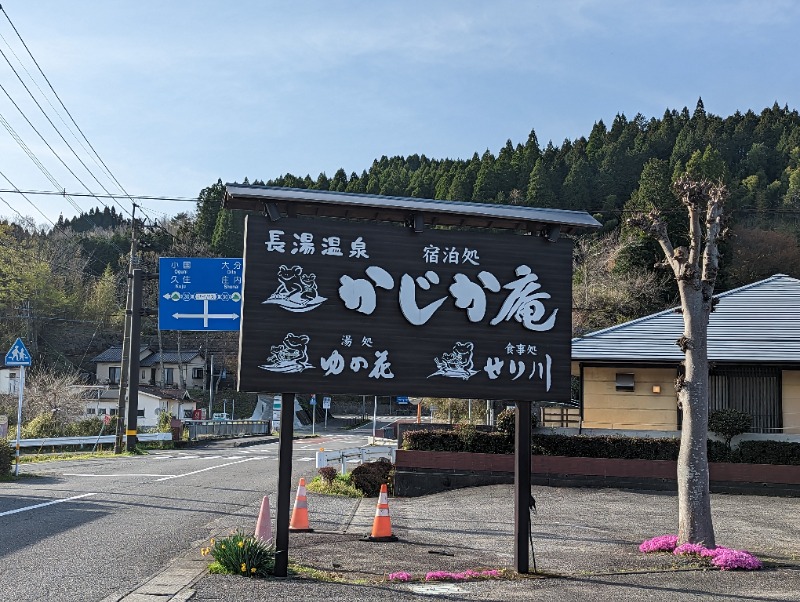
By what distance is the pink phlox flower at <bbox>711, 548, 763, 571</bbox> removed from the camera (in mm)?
8930

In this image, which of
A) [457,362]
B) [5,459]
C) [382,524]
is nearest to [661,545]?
[382,524]

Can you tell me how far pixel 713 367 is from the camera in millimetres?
20500

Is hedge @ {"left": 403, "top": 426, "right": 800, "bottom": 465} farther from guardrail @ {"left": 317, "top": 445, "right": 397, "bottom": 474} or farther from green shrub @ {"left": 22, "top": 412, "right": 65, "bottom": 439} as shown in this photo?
green shrub @ {"left": 22, "top": 412, "right": 65, "bottom": 439}

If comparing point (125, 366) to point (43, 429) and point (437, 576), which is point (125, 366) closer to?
point (43, 429)

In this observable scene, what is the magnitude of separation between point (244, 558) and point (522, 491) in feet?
10.0

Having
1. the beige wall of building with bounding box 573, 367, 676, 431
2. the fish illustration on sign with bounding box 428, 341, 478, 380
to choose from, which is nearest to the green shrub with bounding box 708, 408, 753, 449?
the beige wall of building with bounding box 573, 367, 676, 431

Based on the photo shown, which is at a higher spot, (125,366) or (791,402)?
(125,366)

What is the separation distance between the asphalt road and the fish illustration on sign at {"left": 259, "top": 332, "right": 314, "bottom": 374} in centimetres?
250

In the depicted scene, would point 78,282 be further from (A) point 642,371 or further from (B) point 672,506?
(B) point 672,506

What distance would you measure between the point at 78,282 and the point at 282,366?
6321cm

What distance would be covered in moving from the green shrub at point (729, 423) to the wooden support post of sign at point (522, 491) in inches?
453

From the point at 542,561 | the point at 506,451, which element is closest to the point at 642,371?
the point at 506,451

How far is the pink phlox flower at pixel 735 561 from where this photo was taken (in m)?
8.93

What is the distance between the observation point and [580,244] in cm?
5166
